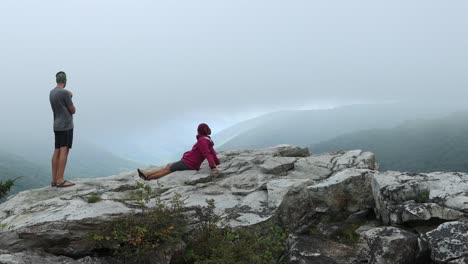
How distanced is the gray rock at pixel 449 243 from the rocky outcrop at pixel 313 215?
0.06 feet

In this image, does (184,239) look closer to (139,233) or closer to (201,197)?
(139,233)

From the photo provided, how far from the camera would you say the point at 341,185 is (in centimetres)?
1188

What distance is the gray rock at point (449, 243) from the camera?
24.9 feet

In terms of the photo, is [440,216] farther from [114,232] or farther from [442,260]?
[114,232]

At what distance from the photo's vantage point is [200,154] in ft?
56.4

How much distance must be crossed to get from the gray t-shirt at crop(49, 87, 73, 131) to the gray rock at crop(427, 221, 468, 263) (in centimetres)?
1354

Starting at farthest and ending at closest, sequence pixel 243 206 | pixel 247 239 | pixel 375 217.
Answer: pixel 243 206 < pixel 375 217 < pixel 247 239

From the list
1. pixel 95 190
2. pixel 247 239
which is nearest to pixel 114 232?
pixel 247 239

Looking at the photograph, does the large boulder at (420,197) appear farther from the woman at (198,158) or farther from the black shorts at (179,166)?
the black shorts at (179,166)

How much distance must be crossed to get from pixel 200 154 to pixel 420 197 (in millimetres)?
9863

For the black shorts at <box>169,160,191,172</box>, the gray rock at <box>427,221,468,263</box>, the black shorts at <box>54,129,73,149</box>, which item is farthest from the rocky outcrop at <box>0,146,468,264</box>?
the black shorts at <box>54,129,73,149</box>

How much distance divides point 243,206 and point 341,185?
141 inches

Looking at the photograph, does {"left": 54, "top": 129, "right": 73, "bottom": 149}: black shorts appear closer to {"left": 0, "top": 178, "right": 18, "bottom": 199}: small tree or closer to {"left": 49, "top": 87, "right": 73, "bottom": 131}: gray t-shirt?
{"left": 49, "top": 87, "right": 73, "bottom": 131}: gray t-shirt

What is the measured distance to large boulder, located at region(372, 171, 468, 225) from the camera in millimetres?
9625
